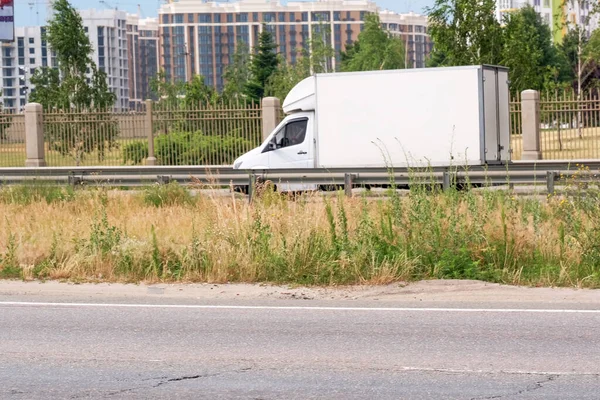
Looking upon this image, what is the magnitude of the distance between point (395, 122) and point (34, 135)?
14.3 meters

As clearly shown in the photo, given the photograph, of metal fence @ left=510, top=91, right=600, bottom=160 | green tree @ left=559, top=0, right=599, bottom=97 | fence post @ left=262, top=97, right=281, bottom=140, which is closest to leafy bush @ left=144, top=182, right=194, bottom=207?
fence post @ left=262, top=97, right=281, bottom=140

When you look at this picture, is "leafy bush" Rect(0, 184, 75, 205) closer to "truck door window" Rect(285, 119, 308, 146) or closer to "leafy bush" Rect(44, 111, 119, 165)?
"truck door window" Rect(285, 119, 308, 146)

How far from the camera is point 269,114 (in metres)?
30.9

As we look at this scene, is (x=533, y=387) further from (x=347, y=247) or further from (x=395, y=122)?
(x=395, y=122)

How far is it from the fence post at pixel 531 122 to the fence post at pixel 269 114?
23.4 ft

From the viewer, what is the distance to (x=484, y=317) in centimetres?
929

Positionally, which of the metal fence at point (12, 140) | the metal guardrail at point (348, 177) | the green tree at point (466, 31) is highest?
the green tree at point (466, 31)

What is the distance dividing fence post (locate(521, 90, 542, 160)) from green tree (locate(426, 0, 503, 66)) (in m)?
8.39

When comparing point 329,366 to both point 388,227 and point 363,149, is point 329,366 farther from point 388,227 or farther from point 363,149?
point 363,149

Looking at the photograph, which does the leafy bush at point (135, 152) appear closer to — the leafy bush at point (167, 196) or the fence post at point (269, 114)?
the fence post at point (269, 114)

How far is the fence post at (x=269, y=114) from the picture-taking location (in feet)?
101

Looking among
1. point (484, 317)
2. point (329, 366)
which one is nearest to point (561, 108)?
point (484, 317)

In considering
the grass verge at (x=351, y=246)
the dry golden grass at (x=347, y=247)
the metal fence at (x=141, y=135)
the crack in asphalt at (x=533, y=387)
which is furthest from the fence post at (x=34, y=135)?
the crack in asphalt at (x=533, y=387)

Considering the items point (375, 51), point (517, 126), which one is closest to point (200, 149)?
point (517, 126)
